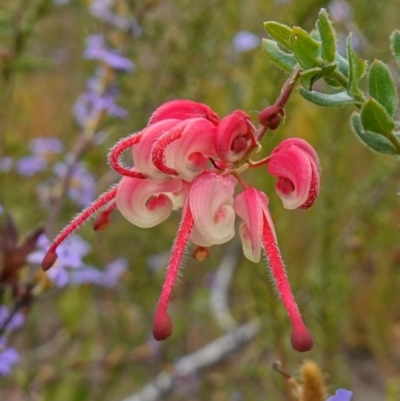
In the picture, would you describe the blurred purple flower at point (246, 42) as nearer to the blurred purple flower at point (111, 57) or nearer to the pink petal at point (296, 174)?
the blurred purple flower at point (111, 57)

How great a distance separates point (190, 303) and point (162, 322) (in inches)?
61.5

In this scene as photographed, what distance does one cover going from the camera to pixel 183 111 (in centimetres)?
37

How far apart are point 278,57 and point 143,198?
0.12 m

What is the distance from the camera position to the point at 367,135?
344 mm

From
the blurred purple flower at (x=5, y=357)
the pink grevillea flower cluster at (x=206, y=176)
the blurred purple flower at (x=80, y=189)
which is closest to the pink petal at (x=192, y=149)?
the pink grevillea flower cluster at (x=206, y=176)

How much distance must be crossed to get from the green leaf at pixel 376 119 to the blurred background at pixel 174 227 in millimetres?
157

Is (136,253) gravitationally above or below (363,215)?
below

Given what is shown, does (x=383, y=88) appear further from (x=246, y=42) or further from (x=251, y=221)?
(x=246, y=42)

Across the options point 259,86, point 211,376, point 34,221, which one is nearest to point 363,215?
point 259,86

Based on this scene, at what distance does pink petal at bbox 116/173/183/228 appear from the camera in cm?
36

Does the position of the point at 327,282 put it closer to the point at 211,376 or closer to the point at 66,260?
the point at 66,260

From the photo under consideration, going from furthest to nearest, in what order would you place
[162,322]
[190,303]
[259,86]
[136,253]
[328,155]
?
[190,303] → [136,253] → [328,155] → [259,86] → [162,322]

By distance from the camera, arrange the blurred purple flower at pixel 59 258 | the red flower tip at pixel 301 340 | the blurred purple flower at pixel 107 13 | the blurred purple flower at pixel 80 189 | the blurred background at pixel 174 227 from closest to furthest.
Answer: the red flower tip at pixel 301 340
the blurred purple flower at pixel 59 258
the blurred background at pixel 174 227
the blurred purple flower at pixel 80 189
the blurred purple flower at pixel 107 13

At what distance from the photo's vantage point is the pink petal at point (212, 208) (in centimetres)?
33
